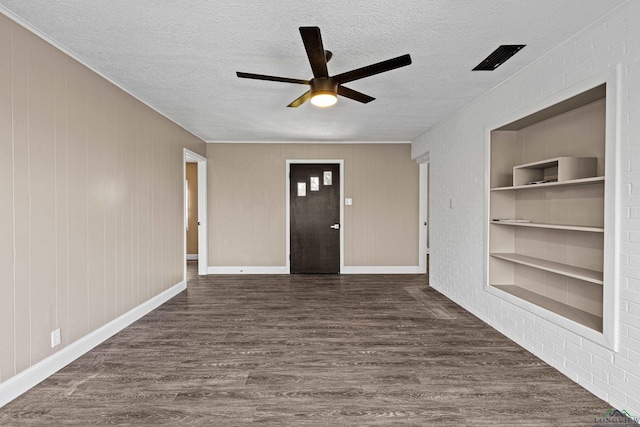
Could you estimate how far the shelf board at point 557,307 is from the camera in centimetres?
229

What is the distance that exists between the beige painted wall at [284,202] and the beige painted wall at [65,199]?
2.11 metres

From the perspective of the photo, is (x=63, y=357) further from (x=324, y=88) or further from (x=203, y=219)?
(x=203, y=219)

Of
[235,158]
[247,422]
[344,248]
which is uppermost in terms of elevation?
[235,158]

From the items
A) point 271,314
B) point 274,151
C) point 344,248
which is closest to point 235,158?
point 274,151

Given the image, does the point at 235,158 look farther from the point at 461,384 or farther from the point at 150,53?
the point at 461,384

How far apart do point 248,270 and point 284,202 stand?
1.43m

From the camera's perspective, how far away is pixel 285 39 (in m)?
2.35

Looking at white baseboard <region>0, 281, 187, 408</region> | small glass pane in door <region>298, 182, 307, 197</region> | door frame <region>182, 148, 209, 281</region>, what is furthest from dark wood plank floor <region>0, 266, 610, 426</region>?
small glass pane in door <region>298, 182, 307, 197</region>

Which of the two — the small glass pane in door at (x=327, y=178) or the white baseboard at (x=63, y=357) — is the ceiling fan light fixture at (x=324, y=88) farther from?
the small glass pane in door at (x=327, y=178)

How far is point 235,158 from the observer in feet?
19.6

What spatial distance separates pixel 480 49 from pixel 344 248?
4090 mm

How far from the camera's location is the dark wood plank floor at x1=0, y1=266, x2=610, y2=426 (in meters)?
1.93

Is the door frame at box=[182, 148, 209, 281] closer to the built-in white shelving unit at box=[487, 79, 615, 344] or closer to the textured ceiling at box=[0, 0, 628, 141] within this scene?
the textured ceiling at box=[0, 0, 628, 141]

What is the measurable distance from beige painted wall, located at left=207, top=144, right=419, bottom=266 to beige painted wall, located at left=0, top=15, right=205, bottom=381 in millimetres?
2111
